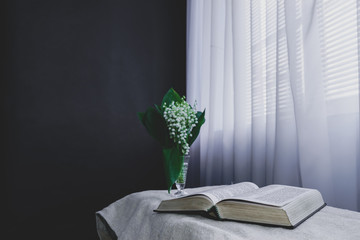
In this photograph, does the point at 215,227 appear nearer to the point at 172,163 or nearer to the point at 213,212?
the point at 213,212

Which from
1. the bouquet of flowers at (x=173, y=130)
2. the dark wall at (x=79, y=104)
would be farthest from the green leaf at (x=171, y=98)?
the dark wall at (x=79, y=104)

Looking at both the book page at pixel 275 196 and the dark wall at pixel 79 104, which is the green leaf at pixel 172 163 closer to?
the book page at pixel 275 196

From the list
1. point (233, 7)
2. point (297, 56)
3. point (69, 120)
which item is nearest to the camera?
point (297, 56)

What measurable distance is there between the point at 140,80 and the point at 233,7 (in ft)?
2.87

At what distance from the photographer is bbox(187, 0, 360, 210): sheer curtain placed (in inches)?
35.8

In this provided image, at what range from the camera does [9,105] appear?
63.5 inches

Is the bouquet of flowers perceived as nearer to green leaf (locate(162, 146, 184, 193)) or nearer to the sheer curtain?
green leaf (locate(162, 146, 184, 193))

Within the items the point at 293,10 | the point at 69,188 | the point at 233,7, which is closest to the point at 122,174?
the point at 69,188

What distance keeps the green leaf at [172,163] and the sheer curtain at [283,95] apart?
494 millimetres

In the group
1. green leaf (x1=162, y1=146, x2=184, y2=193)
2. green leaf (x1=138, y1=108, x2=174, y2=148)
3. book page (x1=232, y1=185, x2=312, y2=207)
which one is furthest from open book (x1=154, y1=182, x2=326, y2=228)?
green leaf (x1=138, y1=108, x2=174, y2=148)

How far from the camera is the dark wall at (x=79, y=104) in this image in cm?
162

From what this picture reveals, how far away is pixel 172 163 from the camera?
0.82m

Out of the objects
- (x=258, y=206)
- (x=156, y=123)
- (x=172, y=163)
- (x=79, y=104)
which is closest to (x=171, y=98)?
(x=156, y=123)

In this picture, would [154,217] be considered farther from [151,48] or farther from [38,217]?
[151,48]
